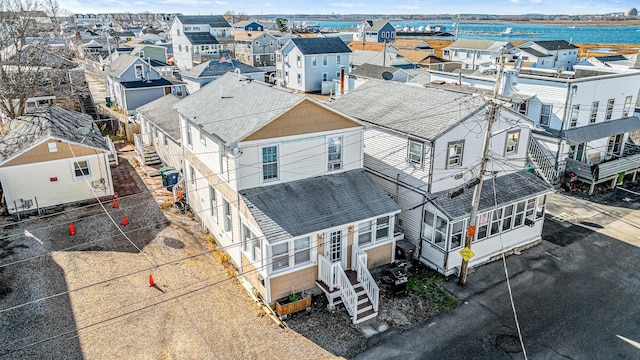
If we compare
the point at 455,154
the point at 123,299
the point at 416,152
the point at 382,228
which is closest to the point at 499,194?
the point at 455,154

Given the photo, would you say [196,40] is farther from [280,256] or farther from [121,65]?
[280,256]

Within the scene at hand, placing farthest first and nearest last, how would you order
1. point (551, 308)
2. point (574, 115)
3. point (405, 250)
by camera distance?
point (574, 115) < point (405, 250) < point (551, 308)

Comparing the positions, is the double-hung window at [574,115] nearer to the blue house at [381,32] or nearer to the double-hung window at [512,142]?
the double-hung window at [512,142]

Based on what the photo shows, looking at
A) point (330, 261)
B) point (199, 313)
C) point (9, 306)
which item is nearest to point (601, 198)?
point (330, 261)

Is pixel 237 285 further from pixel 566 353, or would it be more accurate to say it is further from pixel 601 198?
pixel 601 198

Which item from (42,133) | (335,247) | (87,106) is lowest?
(335,247)

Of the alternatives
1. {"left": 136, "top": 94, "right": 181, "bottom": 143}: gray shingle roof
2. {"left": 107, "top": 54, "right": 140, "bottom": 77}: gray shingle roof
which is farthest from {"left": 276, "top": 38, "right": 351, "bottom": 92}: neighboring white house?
{"left": 136, "top": 94, "right": 181, "bottom": 143}: gray shingle roof

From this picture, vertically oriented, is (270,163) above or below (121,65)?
below
